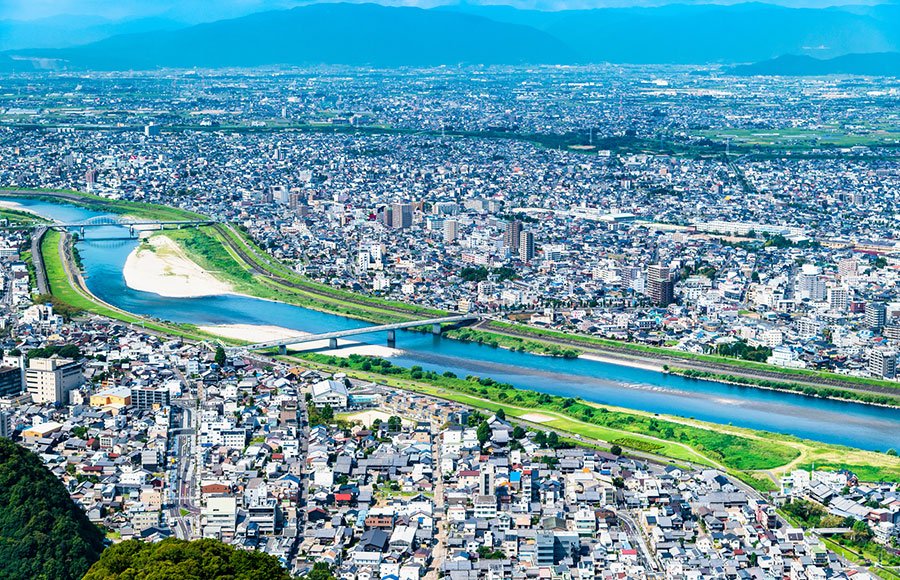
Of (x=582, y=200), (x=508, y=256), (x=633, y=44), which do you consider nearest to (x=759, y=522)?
(x=508, y=256)

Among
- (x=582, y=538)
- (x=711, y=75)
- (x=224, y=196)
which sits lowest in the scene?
(x=582, y=538)

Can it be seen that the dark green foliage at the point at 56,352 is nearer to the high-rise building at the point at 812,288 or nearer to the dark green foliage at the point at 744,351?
the dark green foliage at the point at 744,351

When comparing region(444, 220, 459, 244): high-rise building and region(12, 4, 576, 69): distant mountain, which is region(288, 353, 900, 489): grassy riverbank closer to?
region(444, 220, 459, 244): high-rise building

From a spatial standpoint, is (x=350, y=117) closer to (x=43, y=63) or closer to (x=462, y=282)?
(x=462, y=282)

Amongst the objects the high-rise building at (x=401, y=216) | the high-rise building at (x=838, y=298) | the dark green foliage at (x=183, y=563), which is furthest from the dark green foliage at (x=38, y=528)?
the high-rise building at (x=401, y=216)

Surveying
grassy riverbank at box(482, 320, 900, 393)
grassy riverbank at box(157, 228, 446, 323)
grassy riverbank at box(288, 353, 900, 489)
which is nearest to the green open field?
grassy riverbank at box(157, 228, 446, 323)

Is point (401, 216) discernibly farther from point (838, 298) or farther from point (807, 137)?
point (807, 137)
